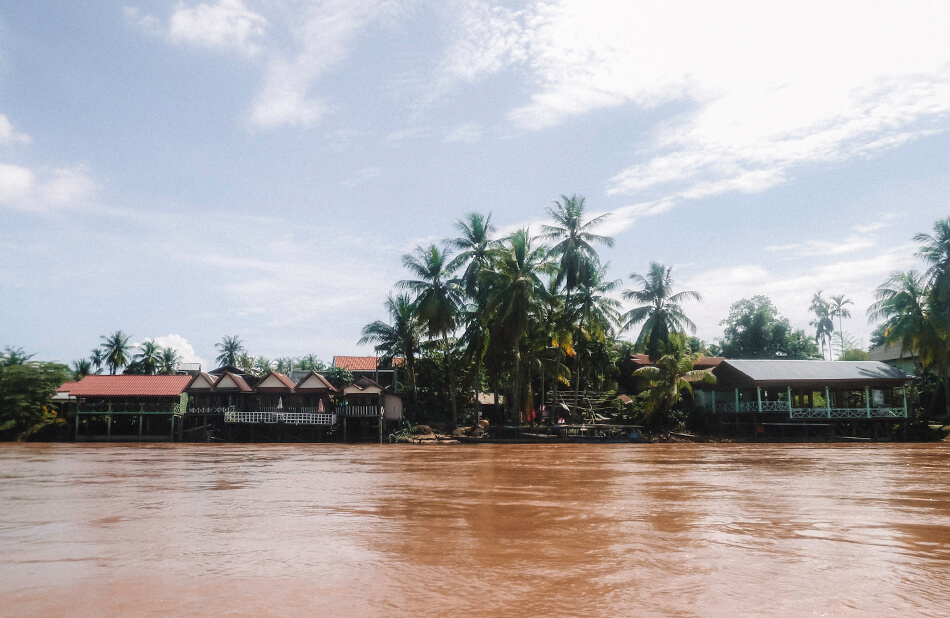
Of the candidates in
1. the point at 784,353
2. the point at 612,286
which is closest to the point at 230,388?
the point at 612,286

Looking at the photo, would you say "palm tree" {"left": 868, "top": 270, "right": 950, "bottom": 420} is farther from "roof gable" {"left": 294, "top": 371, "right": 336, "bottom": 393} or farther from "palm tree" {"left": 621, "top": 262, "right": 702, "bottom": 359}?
Result: "roof gable" {"left": 294, "top": 371, "right": 336, "bottom": 393}

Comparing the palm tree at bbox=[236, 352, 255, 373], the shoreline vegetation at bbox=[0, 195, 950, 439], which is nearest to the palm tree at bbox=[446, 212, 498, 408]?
the shoreline vegetation at bbox=[0, 195, 950, 439]

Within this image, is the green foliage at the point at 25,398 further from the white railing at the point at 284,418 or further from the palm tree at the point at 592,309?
the palm tree at the point at 592,309

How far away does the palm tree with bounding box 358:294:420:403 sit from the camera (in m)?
39.6

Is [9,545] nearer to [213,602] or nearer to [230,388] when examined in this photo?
[213,602]

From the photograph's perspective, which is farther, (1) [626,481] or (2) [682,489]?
(1) [626,481]

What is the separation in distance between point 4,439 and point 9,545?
37566 mm

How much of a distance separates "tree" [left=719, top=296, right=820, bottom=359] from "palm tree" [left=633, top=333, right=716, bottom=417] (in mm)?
21070

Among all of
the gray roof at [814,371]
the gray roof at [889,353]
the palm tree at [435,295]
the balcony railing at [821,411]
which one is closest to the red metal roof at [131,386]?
the palm tree at [435,295]

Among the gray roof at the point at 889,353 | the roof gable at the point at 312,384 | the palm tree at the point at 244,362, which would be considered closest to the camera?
the roof gable at the point at 312,384

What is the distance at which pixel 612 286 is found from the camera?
1308 inches

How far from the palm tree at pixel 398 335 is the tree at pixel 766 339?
2731cm

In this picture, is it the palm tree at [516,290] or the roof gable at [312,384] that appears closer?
the palm tree at [516,290]

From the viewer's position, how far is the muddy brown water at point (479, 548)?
4.27 meters
